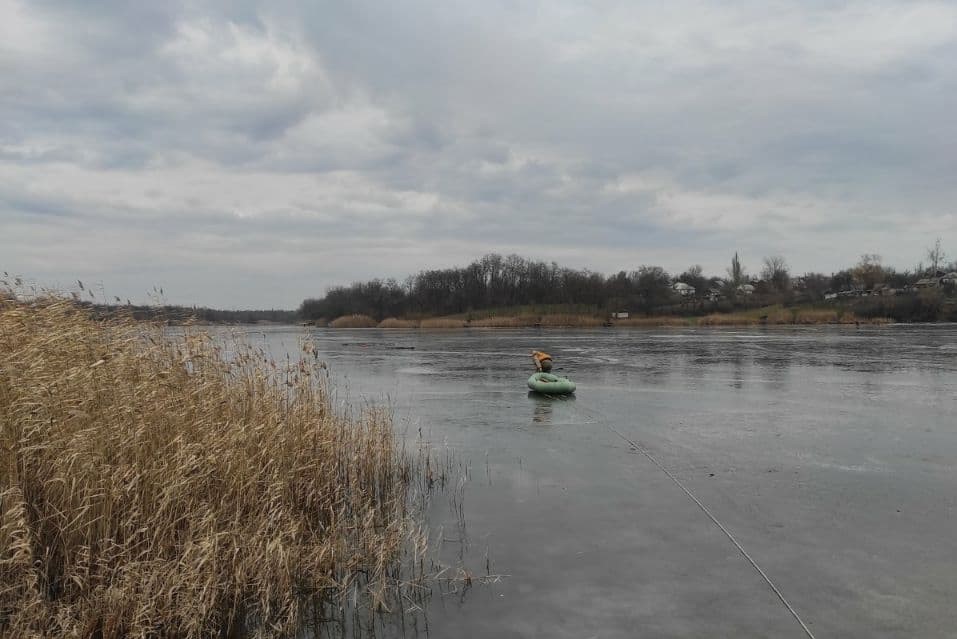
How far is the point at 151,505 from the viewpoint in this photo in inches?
197

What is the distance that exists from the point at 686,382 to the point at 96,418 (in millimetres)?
15187

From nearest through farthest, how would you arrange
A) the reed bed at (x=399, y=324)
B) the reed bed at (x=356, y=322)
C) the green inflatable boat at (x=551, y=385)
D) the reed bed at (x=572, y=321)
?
the green inflatable boat at (x=551, y=385), the reed bed at (x=572, y=321), the reed bed at (x=399, y=324), the reed bed at (x=356, y=322)

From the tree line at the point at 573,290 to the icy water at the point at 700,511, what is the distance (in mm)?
60474

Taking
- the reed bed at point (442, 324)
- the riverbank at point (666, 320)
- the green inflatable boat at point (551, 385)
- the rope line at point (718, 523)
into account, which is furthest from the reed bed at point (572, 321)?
the rope line at point (718, 523)

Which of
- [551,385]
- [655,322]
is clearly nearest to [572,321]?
[655,322]

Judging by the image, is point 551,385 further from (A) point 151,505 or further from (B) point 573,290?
(B) point 573,290

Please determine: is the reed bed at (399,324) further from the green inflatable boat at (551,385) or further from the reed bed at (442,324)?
the green inflatable boat at (551,385)

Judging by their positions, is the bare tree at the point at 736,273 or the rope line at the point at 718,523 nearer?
the rope line at the point at 718,523

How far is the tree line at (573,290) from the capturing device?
76438mm

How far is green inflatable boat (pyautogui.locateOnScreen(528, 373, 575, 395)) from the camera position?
1518 centimetres

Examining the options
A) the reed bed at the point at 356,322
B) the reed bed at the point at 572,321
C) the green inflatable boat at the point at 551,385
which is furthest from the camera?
the reed bed at the point at 356,322

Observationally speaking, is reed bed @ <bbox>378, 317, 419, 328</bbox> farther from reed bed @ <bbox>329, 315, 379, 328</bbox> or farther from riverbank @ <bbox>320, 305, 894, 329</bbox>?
reed bed @ <bbox>329, 315, 379, 328</bbox>

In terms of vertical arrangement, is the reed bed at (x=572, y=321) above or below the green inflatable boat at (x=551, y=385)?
above

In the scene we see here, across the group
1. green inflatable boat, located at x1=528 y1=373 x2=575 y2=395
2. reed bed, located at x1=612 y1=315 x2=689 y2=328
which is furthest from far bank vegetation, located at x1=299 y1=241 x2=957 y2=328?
green inflatable boat, located at x1=528 y1=373 x2=575 y2=395
